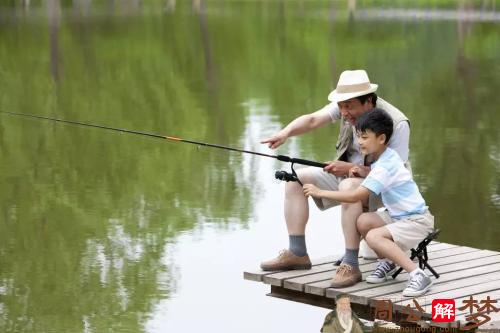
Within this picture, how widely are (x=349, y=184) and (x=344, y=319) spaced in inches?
28.3

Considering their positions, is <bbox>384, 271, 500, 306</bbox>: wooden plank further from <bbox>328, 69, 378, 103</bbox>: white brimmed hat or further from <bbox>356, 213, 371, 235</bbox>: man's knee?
<bbox>328, 69, 378, 103</bbox>: white brimmed hat

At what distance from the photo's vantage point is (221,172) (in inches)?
481

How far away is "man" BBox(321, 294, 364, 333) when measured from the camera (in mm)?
6012

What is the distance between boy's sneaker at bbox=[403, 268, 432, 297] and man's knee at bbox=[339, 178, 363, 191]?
50 centimetres

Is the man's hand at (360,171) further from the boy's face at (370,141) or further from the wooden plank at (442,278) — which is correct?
the wooden plank at (442,278)

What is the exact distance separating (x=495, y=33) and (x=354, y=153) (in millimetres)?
26990

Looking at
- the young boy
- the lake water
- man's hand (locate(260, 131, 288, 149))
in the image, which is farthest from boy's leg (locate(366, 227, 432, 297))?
the lake water

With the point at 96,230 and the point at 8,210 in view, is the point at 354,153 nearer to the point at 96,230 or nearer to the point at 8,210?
the point at 96,230

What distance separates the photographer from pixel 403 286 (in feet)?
20.8

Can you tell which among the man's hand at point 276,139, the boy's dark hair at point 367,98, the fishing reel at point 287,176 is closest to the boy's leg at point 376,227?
the fishing reel at point 287,176

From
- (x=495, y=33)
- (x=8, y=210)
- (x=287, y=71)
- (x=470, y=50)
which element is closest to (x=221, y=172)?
(x=8, y=210)

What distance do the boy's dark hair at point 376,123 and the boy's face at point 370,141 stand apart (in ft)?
0.05

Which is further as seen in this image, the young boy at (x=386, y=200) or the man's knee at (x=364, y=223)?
the man's knee at (x=364, y=223)

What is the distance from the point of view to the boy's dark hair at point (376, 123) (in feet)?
21.0
